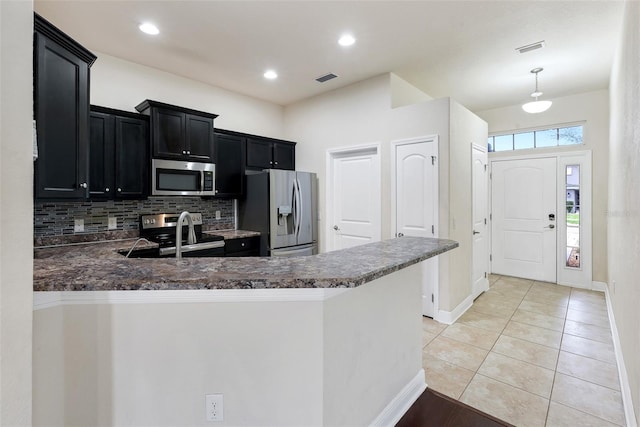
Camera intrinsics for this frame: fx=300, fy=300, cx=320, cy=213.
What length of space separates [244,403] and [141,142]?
2989 mm

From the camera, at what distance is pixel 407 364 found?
Result: 6.55 feet

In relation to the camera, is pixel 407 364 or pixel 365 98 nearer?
pixel 407 364

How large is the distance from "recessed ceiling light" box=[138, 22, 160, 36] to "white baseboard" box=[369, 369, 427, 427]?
11.6 feet

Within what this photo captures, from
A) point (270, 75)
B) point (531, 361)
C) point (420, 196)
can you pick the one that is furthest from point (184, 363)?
point (270, 75)

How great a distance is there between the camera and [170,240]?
3.39m

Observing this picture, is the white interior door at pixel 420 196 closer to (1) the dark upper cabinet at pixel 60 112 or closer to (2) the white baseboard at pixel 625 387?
(2) the white baseboard at pixel 625 387

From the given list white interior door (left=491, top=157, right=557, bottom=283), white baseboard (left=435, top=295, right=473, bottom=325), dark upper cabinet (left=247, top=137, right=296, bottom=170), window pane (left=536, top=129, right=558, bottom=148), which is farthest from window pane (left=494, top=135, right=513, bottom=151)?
dark upper cabinet (left=247, top=137, right=296, bottom=170)

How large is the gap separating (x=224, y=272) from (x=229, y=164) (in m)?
3.12

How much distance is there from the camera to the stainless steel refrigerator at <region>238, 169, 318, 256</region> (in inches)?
155

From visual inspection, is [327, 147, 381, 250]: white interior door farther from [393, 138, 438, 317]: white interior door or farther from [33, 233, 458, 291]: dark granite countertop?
[33, 233, 458, 291]: dark granite countertop

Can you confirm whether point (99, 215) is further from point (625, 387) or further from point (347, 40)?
point (625, 387)

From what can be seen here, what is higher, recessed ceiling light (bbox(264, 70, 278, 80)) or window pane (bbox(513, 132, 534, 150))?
recessed ceiling light (bbox(264, 70, 278, 80))

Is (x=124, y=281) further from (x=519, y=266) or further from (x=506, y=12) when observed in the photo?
(x=519, y=266)

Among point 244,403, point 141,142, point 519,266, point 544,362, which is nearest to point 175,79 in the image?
point 141,142
